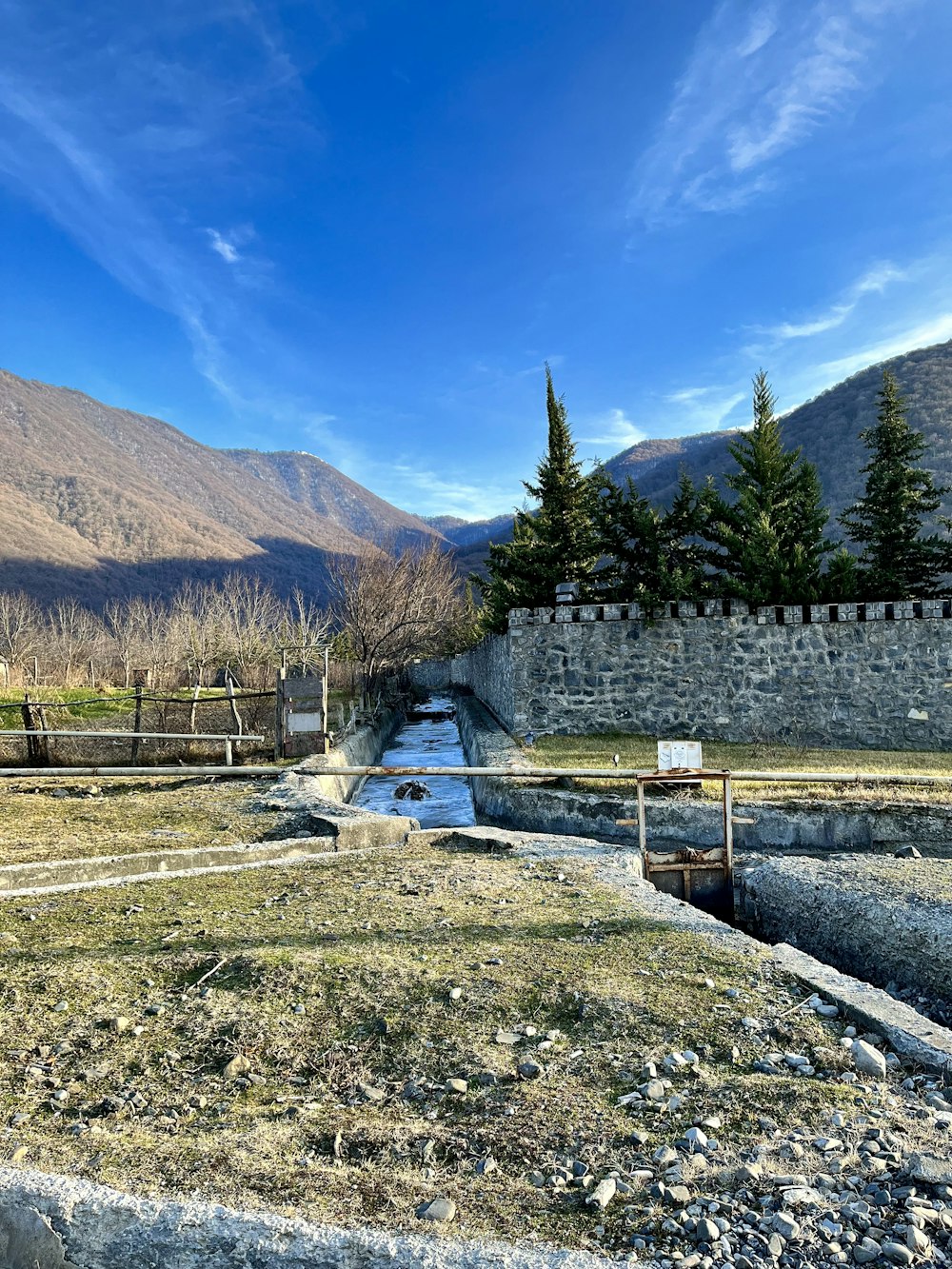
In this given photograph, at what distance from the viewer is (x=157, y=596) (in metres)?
91.7

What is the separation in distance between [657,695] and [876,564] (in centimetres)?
716

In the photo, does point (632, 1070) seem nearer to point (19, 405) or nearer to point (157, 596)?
point (157, 596)

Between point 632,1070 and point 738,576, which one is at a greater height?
point 738,576

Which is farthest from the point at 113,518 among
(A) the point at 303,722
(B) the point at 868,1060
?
(B) the point at 868,1060

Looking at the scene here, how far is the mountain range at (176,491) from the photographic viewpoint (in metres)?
68.6

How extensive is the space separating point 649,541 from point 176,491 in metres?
177

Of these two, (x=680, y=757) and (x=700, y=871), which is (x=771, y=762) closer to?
(x=680, y=757)

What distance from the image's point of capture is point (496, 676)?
2227 centimetres

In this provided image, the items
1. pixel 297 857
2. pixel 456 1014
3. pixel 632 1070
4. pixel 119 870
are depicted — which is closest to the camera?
pixel 632 1070

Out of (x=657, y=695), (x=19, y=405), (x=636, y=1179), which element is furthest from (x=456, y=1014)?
(x=19, y=405)

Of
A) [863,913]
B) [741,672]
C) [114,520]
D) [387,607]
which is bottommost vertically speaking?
[863,913]

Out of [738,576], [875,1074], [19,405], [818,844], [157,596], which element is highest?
[19,405]

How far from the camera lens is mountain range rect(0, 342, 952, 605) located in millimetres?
68562

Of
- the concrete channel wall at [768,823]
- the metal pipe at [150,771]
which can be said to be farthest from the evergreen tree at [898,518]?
the metal pipe at [150,771]
